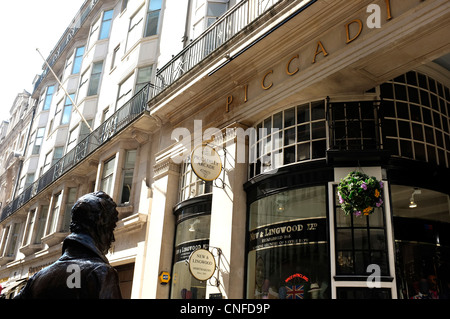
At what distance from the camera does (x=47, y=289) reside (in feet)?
8.11

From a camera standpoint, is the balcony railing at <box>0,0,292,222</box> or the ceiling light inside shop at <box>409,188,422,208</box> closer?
the ceiling light inside shop at <box>409,188,422,208</box>

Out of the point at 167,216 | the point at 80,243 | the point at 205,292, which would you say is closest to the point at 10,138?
the point at 167,216

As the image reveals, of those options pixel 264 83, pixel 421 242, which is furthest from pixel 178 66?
pixel 421 242

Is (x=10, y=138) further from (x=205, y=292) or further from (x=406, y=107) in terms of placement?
(x=406, y=107)

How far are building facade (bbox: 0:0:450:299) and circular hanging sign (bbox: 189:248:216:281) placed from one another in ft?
0.49

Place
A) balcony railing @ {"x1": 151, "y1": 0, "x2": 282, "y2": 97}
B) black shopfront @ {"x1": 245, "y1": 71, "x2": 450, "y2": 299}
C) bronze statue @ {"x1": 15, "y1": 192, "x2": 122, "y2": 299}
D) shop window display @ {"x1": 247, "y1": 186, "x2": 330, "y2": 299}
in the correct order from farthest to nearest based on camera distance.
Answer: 1. balcony railing @ {"x1": 151, "y1": 0, "x2": 282, "y2": 97}
2. shop window display @ {"x1": 247, "y1": 186, "x2": 330, "y2": 299}
3. black shopfront @ {"x1": 245, "y1": 71, "x2": 450, "y2": 299}
4. bronze statue @ {"x1": 15, "y1": 192, "x2": 122, "y2": 299}

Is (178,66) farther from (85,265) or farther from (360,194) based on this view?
(85,265)

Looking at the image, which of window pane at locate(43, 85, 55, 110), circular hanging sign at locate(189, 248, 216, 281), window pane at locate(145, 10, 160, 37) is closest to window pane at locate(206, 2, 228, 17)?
Result: window pane at locate(145, 10, 160, 37)

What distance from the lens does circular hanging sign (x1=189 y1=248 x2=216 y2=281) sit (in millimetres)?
9109

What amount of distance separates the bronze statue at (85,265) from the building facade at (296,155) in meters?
5.85

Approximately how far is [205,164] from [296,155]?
81.9 inches

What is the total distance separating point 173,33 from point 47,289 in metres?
14.6

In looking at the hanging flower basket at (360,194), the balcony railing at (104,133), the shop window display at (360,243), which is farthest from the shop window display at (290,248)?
the balcony railing at (104,133)

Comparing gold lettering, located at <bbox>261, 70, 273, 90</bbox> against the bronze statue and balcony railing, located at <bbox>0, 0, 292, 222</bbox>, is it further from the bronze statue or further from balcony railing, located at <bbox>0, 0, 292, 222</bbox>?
the bronze statue
